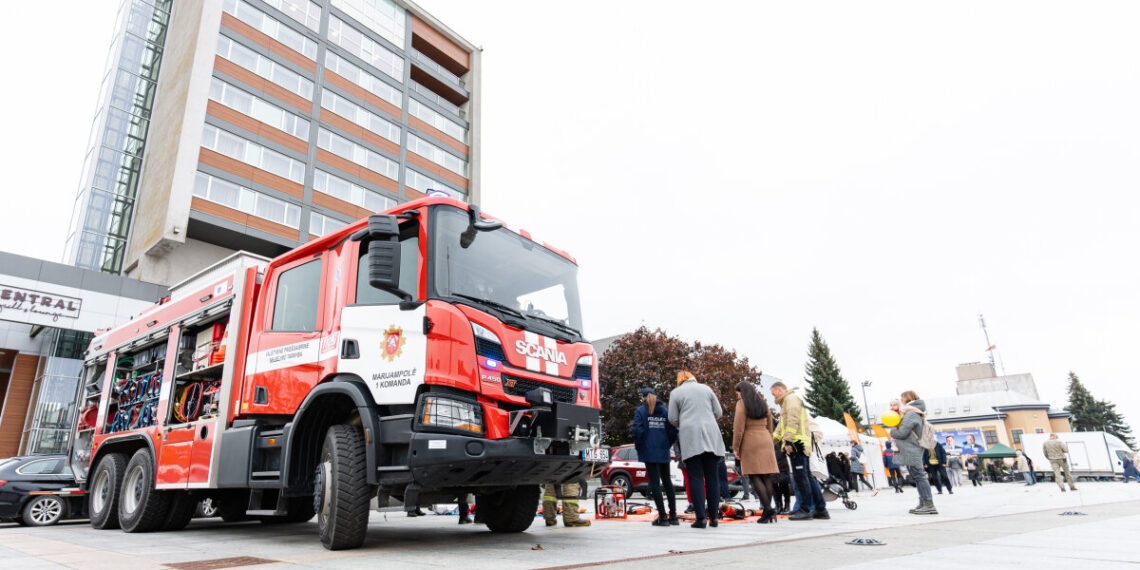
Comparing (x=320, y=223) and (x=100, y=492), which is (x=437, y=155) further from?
(x=100, y=492)

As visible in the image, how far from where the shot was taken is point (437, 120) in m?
37.7

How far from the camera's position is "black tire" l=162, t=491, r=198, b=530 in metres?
6.88

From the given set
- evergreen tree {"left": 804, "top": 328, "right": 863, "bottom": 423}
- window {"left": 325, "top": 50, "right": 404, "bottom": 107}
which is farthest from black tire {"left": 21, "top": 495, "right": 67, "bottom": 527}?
evergreen tree {"left": 804, "top": 328, "right": 863, "bottom": 423}

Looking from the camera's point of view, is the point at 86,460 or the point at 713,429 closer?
the point at 713,429

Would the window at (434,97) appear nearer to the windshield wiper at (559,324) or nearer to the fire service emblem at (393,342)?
the windshield wiper at (559,324)

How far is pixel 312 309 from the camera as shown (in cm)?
562

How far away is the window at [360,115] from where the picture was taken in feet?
103

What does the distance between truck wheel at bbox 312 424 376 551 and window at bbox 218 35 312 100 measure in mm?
29059

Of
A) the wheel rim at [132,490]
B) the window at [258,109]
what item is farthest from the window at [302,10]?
the wheel rim at [132,490]

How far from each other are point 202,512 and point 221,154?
2046cm

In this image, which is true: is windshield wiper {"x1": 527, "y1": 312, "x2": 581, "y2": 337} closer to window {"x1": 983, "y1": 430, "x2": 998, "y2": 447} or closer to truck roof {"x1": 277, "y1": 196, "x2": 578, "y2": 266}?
truck roof {"x1": 277, "y1": 196, "x2": 578, "y2": 266}

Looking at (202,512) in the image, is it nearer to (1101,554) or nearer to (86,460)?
(86,460)

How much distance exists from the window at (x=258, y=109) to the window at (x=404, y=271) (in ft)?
87.5

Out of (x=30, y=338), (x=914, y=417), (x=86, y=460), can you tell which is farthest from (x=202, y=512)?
(x=30, y=338)
